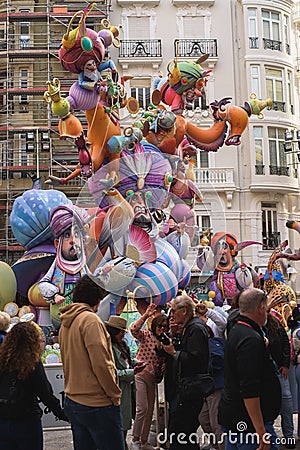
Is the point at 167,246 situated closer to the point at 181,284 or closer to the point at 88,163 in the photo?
the point at 181,284

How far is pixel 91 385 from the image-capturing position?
13.9ft

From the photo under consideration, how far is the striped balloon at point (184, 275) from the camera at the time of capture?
10.3 m

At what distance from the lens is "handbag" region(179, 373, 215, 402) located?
16.3ft

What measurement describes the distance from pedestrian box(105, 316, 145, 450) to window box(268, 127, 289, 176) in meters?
21.0

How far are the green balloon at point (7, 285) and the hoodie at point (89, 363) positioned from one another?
6828mm

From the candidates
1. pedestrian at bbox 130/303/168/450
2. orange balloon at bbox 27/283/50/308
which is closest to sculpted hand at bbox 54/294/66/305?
orange balloon at bbox 27/283/50/308

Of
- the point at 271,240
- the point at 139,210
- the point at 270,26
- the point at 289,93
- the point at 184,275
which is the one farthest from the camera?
the point at 289,93

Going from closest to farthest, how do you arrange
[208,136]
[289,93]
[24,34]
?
[208,136] < [289,93] < [24,34]

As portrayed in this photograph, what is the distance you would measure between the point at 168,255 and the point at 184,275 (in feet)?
2.43

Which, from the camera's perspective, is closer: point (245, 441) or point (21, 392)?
point (245, 441)

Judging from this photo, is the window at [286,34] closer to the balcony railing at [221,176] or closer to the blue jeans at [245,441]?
the balcony railing at [221,176]

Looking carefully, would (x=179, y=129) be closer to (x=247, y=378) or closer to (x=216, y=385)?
(x=216, y=385)

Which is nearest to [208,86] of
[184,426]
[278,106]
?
[278,106]

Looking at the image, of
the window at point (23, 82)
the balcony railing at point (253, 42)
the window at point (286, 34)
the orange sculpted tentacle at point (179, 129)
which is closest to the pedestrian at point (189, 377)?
the orange sculpted tentacle at point (179, 129)
